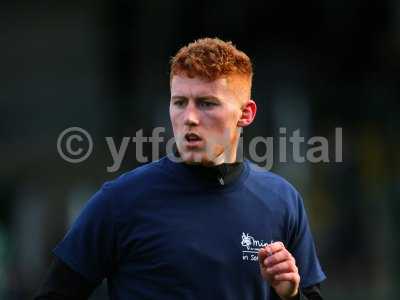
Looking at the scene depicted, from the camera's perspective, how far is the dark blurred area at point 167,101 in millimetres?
12477

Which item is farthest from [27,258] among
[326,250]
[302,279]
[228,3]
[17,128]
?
[302,279]

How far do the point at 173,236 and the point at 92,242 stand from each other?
34cm

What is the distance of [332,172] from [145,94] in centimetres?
300

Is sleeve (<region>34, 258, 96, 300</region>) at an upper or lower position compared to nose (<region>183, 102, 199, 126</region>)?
lower

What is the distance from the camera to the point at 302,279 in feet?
15.7

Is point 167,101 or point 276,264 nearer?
point 276,264

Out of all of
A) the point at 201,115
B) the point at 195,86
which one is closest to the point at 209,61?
the point at 195,86

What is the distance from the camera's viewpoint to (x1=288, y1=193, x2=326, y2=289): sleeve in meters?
4.74

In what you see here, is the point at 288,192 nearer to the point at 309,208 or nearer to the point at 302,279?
the point at 302,279

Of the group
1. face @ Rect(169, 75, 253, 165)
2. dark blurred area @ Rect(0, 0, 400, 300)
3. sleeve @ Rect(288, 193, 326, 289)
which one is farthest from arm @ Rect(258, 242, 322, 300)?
dark blurred area @ Rect(0, 0, 400, 300)

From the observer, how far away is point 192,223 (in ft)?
14.7

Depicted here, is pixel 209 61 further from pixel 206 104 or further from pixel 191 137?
pixel 191 137

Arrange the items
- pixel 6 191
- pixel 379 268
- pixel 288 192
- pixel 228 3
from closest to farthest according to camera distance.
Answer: pixel 288 192
pixel 379 268
pixel 6 191
pixel 228 3

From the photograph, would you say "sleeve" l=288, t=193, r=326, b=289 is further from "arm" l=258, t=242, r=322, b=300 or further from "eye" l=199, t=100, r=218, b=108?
"eye" l=199, t=100, r=218, b=108
